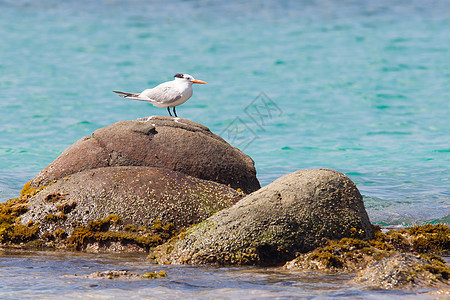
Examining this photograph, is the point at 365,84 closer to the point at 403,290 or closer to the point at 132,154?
the point at 132,154

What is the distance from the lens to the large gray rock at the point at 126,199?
666 centimetres

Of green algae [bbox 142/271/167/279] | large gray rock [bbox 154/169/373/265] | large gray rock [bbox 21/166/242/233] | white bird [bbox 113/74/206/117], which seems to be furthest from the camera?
white bird [bbox 113/74/206/117]

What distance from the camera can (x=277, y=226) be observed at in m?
5.69

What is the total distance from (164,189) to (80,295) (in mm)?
2579

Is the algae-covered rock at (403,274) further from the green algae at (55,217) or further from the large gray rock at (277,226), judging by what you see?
the green algae at (55,217)

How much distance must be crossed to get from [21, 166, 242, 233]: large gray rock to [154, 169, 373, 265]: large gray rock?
76 centimetres

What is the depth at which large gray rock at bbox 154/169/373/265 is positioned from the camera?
5641 mm

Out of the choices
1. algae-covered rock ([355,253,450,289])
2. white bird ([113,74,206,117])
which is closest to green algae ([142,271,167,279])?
algae-covered rock ([355,253,450,289])

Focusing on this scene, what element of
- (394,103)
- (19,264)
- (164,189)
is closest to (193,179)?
(164,189)

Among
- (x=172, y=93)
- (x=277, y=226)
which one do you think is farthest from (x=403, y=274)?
(x=172, y=93)

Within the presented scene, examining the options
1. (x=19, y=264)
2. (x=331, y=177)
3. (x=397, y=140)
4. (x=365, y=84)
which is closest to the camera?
(x=19, y=264)

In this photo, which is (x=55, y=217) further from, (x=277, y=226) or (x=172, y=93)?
(x=277, y=226)

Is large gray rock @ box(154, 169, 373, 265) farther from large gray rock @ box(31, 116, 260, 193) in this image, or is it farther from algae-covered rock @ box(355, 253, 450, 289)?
large gray rock @ box(31, 116, 260, 193)

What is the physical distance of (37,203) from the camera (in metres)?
6.93
